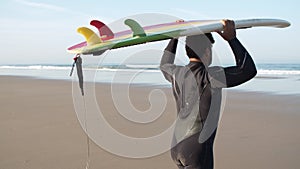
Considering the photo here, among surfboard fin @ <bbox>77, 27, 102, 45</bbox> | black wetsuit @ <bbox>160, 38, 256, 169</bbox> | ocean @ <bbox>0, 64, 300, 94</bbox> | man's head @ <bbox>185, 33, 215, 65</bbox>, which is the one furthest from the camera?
ocean @ <bbox>0, 64, 300, 94</bbox>

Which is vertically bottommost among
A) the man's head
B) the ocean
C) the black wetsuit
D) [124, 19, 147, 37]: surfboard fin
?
the ocean

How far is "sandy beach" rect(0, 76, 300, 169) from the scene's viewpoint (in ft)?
16.3

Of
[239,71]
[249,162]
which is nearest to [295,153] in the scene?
[249,162]

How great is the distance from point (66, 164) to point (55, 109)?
14.9 feet

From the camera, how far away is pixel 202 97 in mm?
2303

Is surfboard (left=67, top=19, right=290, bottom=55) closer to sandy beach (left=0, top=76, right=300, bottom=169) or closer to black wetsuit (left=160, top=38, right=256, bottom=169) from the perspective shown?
black wetsuit (left=160, top=38, right=256, bottom=169)

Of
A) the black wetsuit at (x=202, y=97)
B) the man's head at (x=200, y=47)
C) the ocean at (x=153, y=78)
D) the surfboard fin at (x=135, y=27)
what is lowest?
the ocean at (x=153, y=78)

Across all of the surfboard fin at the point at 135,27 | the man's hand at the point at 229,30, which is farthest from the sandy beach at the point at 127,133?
the man's hand at the point at 229,30

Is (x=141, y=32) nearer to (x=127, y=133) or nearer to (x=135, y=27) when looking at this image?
(x=135, y=27)

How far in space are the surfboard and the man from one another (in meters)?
0.08

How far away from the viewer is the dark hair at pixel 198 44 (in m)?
2.35

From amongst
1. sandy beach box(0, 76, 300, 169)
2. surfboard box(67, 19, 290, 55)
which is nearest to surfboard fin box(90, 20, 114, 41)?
surfboard box(67, 19, 290, 55)

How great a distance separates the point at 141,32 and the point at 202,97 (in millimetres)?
649

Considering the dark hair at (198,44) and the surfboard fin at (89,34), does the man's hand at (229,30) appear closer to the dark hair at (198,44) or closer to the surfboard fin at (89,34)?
the dark hair at (198,44)
